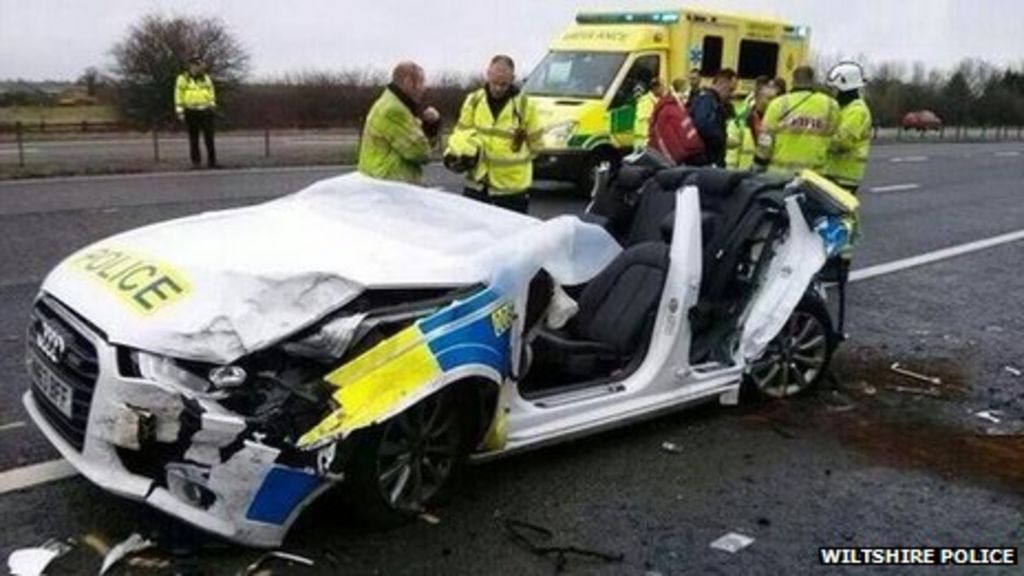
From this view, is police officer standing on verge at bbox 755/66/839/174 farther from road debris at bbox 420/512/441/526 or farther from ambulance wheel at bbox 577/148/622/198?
ambulance wheel at bbox 577/148/622/198

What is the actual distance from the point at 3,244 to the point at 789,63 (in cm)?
1376

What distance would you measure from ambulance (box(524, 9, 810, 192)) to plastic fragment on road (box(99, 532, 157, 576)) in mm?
11320

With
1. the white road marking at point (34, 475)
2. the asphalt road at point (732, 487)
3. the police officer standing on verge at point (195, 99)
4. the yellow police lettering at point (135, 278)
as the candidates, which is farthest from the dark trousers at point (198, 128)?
the yellow police lettering at point (135, 278)

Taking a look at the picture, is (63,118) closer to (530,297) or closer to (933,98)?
(530,297)

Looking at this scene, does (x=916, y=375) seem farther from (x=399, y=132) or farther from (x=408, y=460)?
(x=408, y=460)

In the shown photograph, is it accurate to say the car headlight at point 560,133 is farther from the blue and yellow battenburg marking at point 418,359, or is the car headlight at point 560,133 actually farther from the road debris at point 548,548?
the road debris at point 548,548

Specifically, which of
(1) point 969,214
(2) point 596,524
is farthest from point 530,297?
(1) point 969,214

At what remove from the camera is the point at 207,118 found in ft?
57.6

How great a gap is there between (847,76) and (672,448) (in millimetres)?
4423

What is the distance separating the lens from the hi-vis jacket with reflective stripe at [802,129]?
821 cm

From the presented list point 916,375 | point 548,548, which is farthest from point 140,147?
point 548,548

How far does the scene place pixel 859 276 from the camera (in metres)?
9.44

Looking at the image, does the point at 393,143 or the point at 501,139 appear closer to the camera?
the point at 393,143

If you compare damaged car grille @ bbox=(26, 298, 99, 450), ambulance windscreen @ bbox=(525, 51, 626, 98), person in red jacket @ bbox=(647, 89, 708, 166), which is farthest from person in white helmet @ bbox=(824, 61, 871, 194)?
ambulance windscreen @ bbox=(525, 51, 626, 98)
